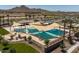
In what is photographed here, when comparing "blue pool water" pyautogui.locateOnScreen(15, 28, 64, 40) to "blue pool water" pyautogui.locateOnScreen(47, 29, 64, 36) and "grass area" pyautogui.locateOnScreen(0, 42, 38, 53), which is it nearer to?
"blue pool water" pyautogui.locateOnScreen(47, 29, 64, 36)

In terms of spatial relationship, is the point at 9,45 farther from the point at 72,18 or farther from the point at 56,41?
the point at 72,18

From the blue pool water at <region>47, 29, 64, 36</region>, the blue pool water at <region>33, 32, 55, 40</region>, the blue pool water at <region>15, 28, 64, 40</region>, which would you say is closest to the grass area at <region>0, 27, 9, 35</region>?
the blue pool water at <region>15, 28, 64, 40</region>

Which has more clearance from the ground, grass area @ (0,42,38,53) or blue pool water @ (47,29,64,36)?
blue pool water @ (47,29,64,36)

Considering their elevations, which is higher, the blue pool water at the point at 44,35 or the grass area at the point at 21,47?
the blue pool water at the point at 44,35

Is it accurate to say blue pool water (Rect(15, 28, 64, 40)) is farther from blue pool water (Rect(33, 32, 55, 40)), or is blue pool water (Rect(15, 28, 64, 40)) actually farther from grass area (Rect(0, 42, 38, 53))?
grass area (Rect(0, 42, 38, 53))

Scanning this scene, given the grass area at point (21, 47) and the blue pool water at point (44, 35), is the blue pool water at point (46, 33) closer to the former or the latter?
the blue pool water at point (44, 35)

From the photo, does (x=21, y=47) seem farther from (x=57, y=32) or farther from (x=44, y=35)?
(x=57, y=32)

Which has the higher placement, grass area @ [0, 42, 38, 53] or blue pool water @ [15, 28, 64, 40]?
blue pool water @ [15, 28, 64, 40]

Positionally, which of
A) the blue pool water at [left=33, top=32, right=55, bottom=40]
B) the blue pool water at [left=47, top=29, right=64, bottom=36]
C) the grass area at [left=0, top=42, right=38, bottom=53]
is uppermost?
the blue pool water at [left=47, top=29, right=64, bottom=36]

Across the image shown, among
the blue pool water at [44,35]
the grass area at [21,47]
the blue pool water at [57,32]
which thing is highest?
the blue pool water at [57,32]

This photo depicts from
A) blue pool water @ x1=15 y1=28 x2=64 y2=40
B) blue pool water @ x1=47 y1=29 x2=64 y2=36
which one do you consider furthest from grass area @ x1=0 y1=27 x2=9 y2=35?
blue pool water @ x1=47 y1=29 x2=64 y2=36

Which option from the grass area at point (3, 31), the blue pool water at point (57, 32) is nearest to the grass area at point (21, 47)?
the grass area at point (3, 31)

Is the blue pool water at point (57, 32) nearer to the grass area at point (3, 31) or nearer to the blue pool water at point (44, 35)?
the blue pool water at point (44, 35)

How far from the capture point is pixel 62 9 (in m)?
2.77
